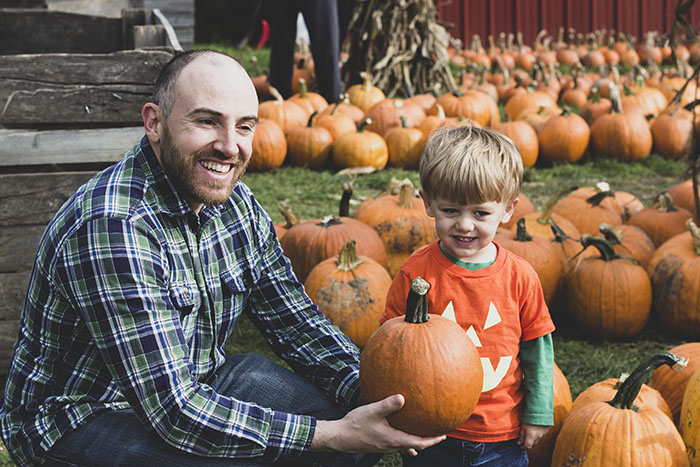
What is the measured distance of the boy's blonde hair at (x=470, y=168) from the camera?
6.98 ft

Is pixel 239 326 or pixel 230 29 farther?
pixel 230 29

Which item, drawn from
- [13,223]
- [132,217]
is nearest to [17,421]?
[132,217]

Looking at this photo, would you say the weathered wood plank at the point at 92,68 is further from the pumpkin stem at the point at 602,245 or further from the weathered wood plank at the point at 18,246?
the pumpkin stem at the point at 602,245

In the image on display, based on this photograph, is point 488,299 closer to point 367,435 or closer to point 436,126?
point 367,435

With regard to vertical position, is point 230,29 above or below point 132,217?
above

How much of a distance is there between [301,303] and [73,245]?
33.7 inches

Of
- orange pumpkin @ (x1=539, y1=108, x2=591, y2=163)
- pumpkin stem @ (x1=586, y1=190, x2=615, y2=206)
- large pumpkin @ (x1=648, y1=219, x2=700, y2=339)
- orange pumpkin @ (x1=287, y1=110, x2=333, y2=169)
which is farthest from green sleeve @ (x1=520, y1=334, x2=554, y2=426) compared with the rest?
orange pumpkin @ (x1=539, y1=108, x2=591, y2=163)

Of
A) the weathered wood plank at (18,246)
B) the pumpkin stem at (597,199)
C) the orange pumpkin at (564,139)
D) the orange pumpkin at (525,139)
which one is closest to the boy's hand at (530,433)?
the weathered wood plank at (18,246)

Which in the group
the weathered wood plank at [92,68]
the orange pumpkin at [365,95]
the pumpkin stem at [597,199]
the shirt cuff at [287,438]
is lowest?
the shirt cuff at [287,438]

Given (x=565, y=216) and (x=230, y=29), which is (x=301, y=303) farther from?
(x=230, y=29)

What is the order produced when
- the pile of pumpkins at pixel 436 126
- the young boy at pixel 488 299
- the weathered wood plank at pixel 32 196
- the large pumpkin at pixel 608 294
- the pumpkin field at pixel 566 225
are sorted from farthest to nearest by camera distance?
1. the pile of pumpkins at pixel 436 126
2. the large pumpkin at pixel 608 294
3. the weathered wood plank at pixel 32 196
4. the pumpkin field at pixel 566 225
5. the young boy at pixel 488 299

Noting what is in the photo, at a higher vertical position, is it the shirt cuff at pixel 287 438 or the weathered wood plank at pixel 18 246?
the weathered wood plank at pixel 18 246

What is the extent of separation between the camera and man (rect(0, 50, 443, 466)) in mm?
1959

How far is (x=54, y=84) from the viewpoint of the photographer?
121 inches
